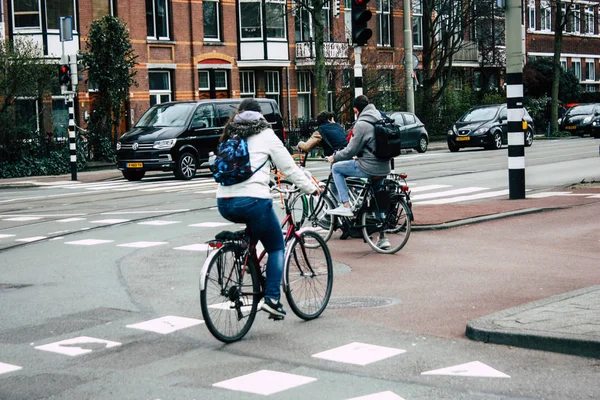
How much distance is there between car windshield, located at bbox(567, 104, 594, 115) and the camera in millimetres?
45062

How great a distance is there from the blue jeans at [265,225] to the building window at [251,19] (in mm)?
36002

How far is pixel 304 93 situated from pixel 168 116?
19.7 meters

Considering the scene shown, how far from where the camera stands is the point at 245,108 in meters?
7.23

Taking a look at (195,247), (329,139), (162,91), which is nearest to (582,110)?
(162,91)

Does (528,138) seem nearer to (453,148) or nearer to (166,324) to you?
(453,148)

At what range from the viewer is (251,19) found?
42.7 m

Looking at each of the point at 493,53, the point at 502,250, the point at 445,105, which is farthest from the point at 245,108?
the point at 493,53

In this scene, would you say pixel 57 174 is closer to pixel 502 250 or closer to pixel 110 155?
pixel 110 155

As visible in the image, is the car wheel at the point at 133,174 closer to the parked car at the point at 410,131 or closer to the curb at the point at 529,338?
the parked car at the point at 410,131

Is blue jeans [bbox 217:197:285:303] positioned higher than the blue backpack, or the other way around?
the blue backpack

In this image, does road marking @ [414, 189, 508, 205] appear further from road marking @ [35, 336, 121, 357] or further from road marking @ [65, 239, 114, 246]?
road marking @ [35, 336, 121, 357]

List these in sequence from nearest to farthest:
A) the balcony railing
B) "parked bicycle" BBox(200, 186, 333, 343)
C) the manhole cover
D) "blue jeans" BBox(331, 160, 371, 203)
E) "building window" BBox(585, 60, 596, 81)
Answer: "parked bicycle" BBox(200, 186, 333, 343) < the manhole cover < "blue jeans" BBox(331, 160, 371, 203) < the balcony railing < "building window" BBox(585, 60, 596, 81)

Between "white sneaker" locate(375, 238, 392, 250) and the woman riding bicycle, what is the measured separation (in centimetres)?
397

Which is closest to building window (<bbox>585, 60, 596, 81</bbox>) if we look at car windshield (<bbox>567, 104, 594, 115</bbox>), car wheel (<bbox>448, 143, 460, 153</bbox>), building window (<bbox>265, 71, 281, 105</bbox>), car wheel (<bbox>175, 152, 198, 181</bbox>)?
car windshield (<bbox>567, 104, 594, 115</bbox>)
